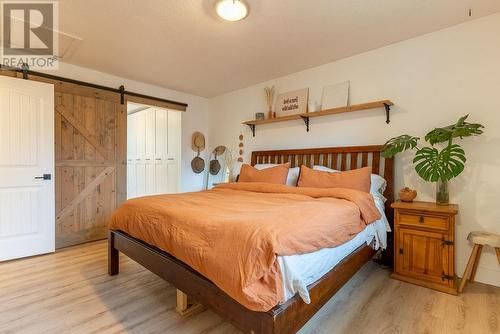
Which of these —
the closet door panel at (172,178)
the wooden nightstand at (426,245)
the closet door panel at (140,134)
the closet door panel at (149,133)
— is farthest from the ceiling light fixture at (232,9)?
the closet door panel at (140,134)

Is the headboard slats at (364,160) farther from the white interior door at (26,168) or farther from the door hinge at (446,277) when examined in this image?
the white interior door at (26,168)

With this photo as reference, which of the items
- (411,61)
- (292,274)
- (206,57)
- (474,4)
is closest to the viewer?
(292,274)

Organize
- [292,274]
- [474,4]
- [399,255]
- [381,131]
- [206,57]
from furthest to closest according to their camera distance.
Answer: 1. [206,57]
2. [381,131]
3. [399,255]
4. [474,4]
5. [292,274]

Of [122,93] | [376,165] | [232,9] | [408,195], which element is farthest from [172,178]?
[408,195]

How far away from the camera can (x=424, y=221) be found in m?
2.12

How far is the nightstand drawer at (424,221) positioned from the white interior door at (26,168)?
150 inches

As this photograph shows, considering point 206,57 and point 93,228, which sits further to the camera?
point 93,228

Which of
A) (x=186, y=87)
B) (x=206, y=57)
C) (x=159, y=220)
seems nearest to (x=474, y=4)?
(x=206, y=57)

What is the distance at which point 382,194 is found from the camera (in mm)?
2594

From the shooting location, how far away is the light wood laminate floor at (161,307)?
62.2 inches

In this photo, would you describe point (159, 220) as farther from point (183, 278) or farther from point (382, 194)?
point (382, 194)

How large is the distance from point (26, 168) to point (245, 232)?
2949mm

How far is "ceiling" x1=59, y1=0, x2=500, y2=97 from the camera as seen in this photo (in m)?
2.02

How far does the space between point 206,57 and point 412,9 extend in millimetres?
2115
